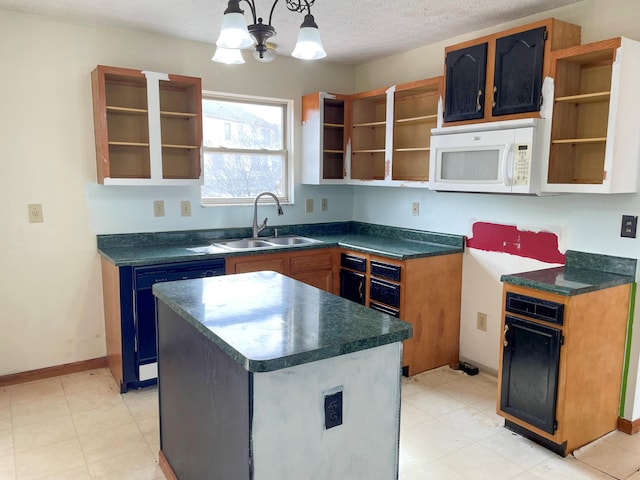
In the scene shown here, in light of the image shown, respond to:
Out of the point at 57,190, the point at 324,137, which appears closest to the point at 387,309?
the point at 324,137

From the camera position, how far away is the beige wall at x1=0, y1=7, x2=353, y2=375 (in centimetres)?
308

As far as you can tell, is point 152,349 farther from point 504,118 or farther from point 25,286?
point 504,118

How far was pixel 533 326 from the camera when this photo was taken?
8.11 feet

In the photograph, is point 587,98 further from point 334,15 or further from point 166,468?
point 166,468

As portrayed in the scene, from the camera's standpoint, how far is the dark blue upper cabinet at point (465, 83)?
2.91 m

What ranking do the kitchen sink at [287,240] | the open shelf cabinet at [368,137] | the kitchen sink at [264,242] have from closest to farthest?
the kitchen sink at [264,242] → the kitchen sink at [287,240] → the open shelf cabinet at [368,137]

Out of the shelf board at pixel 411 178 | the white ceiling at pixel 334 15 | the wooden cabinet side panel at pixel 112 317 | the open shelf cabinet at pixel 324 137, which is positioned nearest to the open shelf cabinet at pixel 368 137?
the open shelf cabinet at pixel 324 137

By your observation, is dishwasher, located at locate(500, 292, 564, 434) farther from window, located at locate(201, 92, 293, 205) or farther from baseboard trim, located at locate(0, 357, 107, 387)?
baseboard trim, located at locate(0, 357, 107, 387)

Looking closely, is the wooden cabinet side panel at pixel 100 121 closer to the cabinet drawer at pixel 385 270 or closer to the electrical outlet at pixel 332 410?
the cabinet drawer at pixel 385 270

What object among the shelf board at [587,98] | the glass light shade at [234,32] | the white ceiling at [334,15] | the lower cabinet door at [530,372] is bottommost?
the lower cabinet door at [530,372]

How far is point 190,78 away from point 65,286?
168 centimetres

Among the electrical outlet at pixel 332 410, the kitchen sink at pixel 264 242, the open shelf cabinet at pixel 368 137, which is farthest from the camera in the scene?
the open shelf cabinet at pixel 368 137

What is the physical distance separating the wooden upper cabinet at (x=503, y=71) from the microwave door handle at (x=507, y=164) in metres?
0.18

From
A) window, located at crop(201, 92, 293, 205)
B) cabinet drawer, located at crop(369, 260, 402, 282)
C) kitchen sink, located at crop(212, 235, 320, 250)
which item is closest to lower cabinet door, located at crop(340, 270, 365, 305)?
cabinet drawer, located at crop(369, 260, 402, 282)
